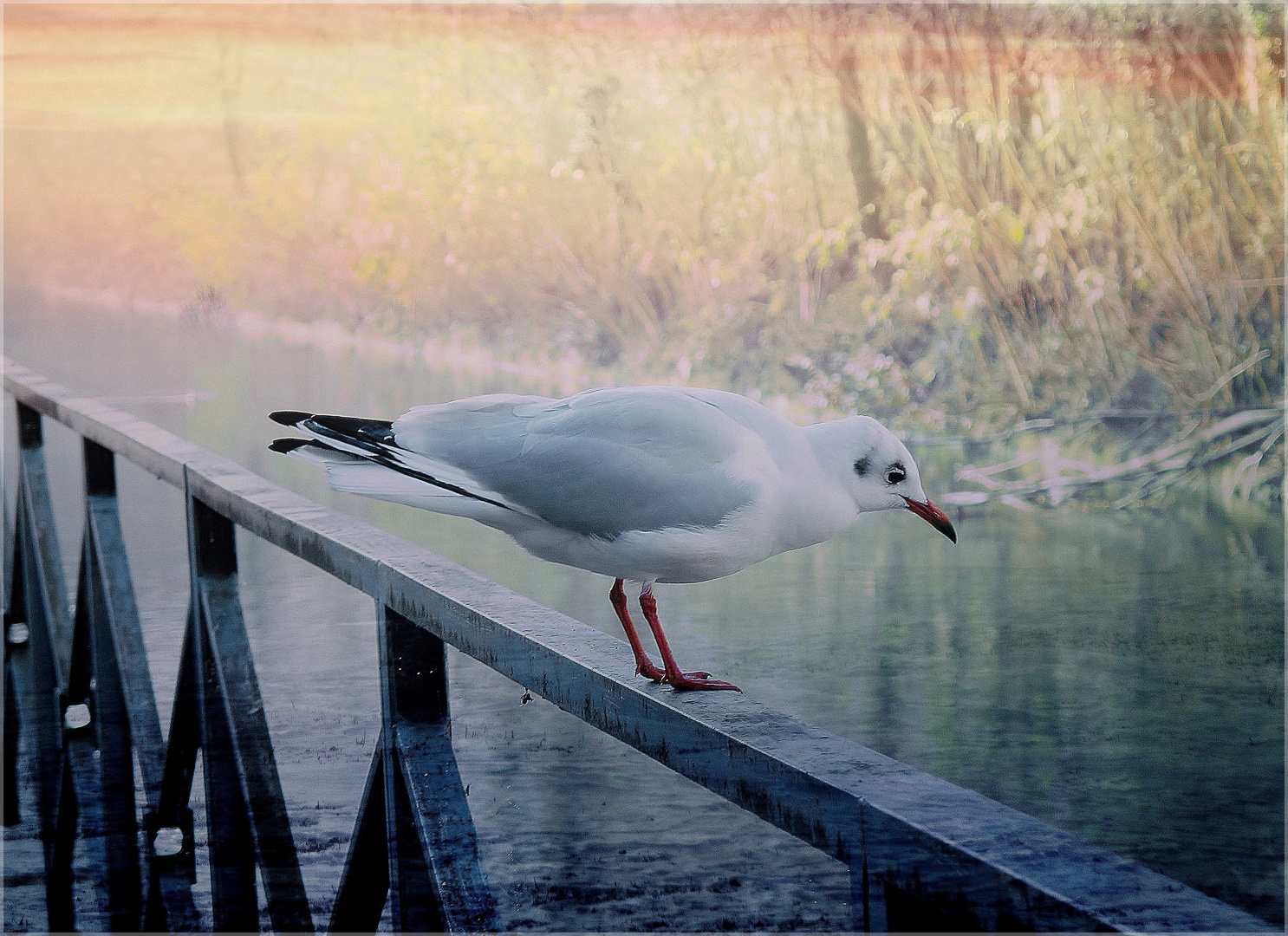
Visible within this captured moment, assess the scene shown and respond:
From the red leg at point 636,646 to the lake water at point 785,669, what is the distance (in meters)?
0.39

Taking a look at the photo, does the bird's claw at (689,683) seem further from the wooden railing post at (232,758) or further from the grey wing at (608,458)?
the wooden railing post at (232,758)

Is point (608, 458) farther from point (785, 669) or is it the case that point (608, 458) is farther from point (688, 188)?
point (688, 188)

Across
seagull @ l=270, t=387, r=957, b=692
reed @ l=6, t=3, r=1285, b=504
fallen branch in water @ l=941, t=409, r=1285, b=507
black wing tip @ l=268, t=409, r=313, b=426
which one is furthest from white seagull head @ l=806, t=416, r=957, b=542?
reed @ l=6, t=3, r=1285, b=504

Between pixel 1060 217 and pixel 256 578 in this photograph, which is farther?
pixel 1060 217

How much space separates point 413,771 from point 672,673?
7.1 inches

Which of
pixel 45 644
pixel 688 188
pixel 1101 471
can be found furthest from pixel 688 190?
pixel 45 644

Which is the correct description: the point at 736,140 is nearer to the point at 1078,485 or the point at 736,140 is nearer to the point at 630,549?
the point at 1078,485

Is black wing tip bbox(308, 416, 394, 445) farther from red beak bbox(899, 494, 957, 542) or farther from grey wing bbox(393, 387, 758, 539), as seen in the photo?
red beak bbox(899, 494, 957, 542)

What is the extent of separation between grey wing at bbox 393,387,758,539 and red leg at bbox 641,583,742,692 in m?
0.05

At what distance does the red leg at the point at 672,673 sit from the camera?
0.55 metres

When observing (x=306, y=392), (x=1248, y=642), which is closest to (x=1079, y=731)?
(x=1248, y=642)

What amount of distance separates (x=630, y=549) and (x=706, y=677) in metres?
0.07

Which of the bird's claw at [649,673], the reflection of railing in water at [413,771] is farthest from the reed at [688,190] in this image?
the bird's claw at [649,673]

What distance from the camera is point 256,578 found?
7.07 ft
